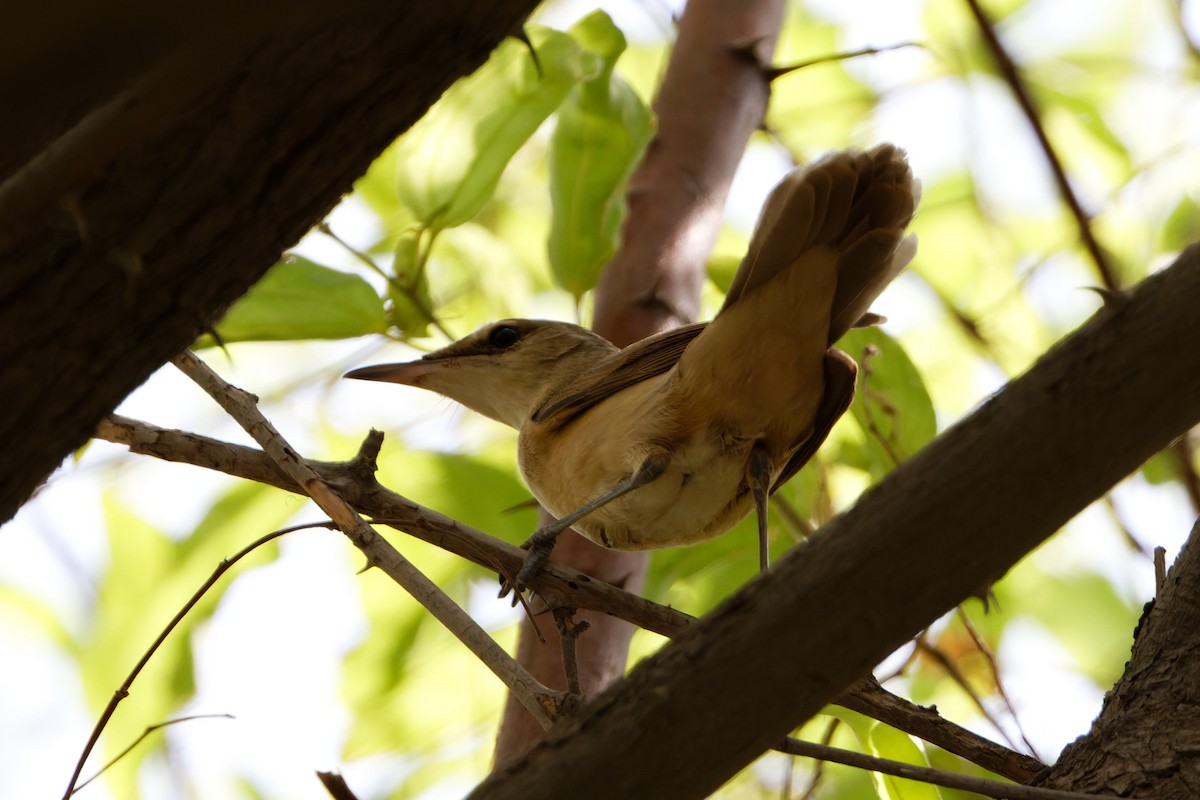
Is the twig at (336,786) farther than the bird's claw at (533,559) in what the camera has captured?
No

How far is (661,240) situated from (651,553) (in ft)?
3.60

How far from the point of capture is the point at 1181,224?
3.86 m

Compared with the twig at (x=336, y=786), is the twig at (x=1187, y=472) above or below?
above

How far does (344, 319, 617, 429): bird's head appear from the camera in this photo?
3.86 metres

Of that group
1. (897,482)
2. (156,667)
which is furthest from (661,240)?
(897,482)

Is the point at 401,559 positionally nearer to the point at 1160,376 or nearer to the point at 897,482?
the point at 897,482

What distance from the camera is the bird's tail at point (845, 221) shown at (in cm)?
262

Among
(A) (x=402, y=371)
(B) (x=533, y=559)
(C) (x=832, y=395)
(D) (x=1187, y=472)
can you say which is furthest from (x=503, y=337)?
(D) (x=1187, y=472)

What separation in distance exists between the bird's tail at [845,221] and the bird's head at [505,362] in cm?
110

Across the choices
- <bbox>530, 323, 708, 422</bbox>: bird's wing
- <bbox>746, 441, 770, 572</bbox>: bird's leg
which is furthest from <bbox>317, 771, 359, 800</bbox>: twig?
<bbox>530, 323, 708, 422</bbox>: bird's wing

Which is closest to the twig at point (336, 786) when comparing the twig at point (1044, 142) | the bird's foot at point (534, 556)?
the bird's foot at point (534, 556)

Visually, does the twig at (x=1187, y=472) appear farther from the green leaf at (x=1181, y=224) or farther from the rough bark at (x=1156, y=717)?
the rough bark at (x=1156, y=717)

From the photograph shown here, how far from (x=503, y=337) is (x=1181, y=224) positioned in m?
2.26

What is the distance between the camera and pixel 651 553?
3771 millimetres
